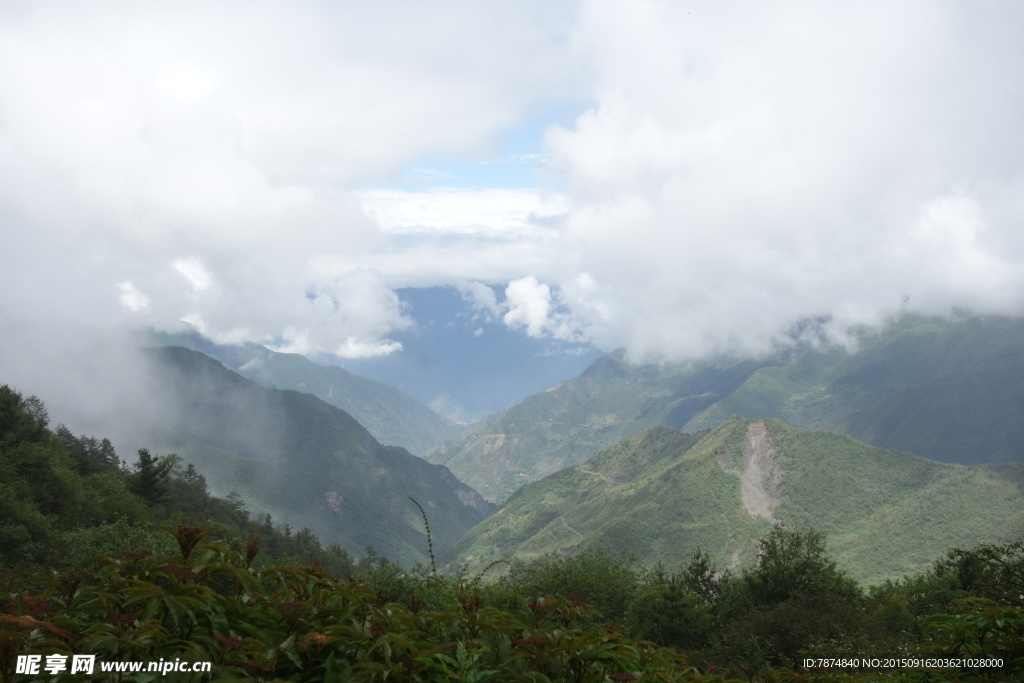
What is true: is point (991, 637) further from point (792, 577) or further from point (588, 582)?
point (792, 577)

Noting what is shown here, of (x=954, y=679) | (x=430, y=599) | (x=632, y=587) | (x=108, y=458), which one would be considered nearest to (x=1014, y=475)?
(x=632, y=587)

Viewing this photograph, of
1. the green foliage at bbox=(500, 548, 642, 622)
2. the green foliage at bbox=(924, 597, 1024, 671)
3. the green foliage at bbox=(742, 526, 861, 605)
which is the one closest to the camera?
the green foliage at bbox=(924, 597, 1024, 671)

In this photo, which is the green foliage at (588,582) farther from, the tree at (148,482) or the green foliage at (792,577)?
the tree at (148,482)

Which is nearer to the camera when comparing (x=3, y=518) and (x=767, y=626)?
(x=767, y=626)

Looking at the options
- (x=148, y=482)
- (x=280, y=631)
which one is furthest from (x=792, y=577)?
(x=148, y=482)

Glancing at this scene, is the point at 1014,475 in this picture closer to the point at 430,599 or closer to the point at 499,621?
the point at 430,599

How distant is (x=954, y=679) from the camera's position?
7199 mm

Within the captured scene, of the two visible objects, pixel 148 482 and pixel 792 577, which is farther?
pixel 148 482

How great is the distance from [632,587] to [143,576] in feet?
184

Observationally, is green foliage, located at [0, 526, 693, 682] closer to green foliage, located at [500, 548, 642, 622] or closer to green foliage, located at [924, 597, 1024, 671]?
green foliage, located at [924, 597, 1024, 671]

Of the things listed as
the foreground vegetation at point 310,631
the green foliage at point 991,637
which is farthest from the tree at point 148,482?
the green foliage at point 991,637

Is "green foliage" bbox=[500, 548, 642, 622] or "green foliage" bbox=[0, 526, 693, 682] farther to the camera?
"green foliage" bbox=[500, 548, 642, 622]

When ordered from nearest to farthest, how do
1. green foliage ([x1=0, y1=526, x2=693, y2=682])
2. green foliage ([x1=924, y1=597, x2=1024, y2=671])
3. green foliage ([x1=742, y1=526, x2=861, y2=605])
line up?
green foliage ([x1=0, y1=526, x2=693, y2=682]), green foliage ([x1=924, y1=597, x2=1024, y2=671]), green foliage ([x1=742, y1=526, x2=861, y2=605])

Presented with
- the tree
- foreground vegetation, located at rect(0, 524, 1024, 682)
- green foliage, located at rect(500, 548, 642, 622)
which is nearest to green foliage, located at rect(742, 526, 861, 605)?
green foliage, located at rect(500, 548, 642, 622)
